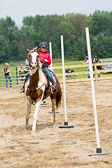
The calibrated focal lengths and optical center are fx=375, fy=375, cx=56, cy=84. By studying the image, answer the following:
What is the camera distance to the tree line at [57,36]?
94500 millimetres

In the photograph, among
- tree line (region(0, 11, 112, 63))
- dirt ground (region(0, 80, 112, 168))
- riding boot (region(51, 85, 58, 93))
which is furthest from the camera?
tree line (region(0, 11, 112, 63))

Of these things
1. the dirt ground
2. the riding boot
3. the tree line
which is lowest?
the dirt ground

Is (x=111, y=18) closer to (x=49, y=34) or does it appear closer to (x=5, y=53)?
(x=49, y=34)

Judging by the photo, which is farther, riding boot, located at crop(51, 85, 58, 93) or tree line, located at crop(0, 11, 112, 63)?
tree line, located at crop(0, 11, 112, 63)

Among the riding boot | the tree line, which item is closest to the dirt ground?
the riding boot

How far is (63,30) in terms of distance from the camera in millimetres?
108500

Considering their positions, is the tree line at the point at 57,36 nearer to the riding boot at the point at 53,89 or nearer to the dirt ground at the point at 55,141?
the dirt ground at the point at 55,141

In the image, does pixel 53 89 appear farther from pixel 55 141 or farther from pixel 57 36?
pixel 57 36

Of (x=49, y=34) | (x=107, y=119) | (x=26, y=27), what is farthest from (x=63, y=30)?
(x=107, y=119)

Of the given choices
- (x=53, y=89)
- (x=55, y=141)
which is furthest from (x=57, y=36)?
(x=55, y=141)

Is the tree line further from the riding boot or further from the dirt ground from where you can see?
the riding boot

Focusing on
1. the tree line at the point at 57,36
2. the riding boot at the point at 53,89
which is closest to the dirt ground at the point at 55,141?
the riding boot at the point at 53,89

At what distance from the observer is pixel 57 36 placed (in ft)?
343

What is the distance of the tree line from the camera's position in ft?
310
